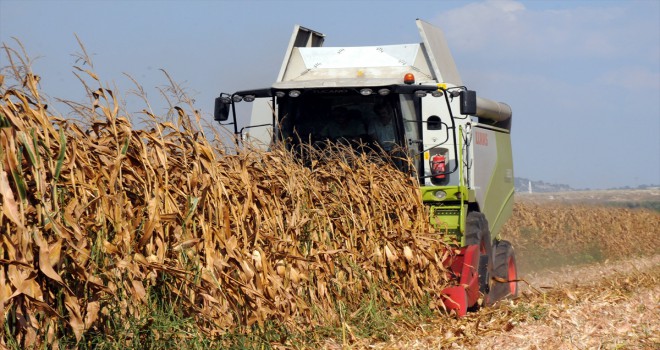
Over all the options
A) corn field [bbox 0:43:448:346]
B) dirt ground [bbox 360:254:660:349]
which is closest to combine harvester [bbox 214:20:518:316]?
dirt ground [bbox 360:254:660:349]

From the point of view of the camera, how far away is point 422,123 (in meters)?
9.55

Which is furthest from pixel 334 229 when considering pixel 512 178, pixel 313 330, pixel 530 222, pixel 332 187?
pixel 530 222

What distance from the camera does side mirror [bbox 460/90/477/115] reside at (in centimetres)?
866

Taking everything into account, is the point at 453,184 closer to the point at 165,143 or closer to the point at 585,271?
the point at 165,143

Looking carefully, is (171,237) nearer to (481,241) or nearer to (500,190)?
(481,241)

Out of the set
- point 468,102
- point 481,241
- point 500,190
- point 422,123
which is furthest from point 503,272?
point 468,102

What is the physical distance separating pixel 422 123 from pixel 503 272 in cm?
193

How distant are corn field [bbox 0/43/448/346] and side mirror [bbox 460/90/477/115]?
1912 mm

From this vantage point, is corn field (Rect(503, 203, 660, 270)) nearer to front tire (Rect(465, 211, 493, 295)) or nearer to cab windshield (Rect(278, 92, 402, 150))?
front tire (Rect(465, 211, 493, 295))

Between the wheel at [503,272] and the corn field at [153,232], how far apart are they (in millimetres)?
2403

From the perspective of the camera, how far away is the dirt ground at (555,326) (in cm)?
610

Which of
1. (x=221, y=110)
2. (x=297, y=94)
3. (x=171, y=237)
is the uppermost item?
(x=297, y=94)

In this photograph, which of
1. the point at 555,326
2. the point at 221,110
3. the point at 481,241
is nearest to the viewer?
the point at 555,326

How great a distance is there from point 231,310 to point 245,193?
849 mm
